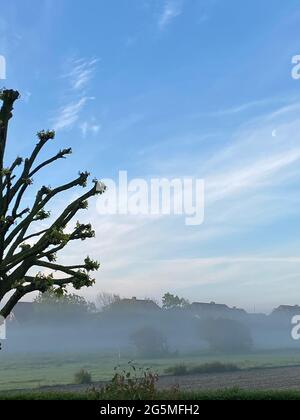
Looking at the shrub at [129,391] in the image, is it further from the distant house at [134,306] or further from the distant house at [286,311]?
the distant house at [286,311]

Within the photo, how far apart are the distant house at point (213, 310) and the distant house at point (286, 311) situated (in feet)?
57.6

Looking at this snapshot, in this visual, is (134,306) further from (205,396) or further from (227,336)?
(205,396)

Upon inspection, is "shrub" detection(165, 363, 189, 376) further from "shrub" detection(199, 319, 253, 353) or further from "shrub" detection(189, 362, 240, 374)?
"shrub" detection(199, 319, 253, 353)

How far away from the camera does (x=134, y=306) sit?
150125mm

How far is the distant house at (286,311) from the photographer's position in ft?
615

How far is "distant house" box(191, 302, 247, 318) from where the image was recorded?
171m

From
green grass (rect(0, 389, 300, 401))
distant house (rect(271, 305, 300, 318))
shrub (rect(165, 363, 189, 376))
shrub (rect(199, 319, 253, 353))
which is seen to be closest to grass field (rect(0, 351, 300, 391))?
shrub (rect(165, 363, 189, 376))

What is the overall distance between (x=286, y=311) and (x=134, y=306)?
68.1 m

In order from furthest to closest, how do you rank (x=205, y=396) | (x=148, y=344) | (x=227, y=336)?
(x=227, y=336)
(x=148, y=344)
(x=205, y=396)

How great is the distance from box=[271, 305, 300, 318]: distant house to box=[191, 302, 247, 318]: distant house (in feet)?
57.6

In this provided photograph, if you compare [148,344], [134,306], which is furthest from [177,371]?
[134,306]

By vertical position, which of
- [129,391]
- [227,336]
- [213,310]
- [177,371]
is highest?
[213,310]

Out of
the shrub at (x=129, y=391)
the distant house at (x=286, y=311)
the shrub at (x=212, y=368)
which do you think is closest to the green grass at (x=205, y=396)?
the shrub at (x=129, y=391)
